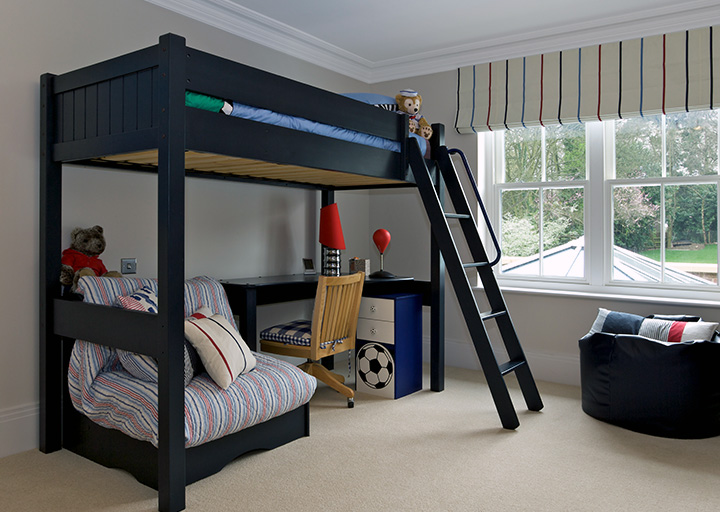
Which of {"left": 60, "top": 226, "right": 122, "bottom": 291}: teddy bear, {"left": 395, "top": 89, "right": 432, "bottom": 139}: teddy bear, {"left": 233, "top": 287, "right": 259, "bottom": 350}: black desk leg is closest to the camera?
{"left": 60, "top": 226, "right": 122, "bottom": 291}: teddy bear

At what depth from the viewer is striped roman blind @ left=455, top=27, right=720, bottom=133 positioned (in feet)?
11.0

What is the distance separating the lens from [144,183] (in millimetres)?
3137

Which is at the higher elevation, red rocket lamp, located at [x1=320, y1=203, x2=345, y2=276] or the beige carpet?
red rocket lamp, located at [x1=320, y1=203, x2=345, y2=276]

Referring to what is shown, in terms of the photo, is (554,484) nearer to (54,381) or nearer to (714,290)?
(714,290)

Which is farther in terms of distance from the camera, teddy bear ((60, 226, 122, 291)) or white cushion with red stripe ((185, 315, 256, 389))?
teddy bear ((60, 226, 122, 291))

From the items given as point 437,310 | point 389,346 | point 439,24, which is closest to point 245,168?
point 389,346

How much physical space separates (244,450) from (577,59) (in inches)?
123

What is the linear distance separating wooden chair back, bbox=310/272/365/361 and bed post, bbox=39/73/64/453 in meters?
1.25

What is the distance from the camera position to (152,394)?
2.25 meters

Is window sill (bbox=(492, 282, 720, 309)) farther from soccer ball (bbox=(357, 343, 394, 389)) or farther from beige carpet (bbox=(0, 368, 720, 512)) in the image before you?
soccer ball (bbox=(357, 343, 394, 389))

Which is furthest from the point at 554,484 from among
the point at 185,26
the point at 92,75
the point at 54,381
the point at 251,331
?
the point at 185,26

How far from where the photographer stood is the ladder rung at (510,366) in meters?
3.01

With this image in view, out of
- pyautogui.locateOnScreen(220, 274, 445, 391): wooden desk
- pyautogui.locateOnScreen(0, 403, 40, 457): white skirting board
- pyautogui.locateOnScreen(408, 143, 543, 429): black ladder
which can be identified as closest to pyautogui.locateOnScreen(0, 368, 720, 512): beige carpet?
pyautogui.locateOnScreen(0, 403, 40, 457): white skirting board

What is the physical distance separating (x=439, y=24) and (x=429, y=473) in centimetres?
274
